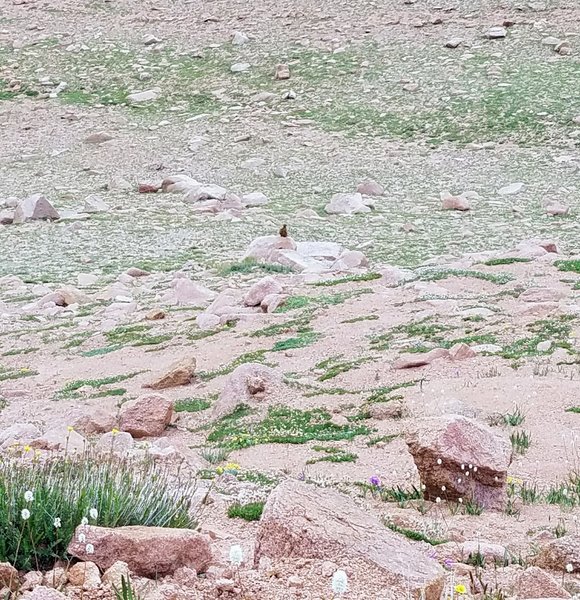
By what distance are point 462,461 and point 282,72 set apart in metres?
26.8

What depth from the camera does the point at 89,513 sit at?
4.17 metres

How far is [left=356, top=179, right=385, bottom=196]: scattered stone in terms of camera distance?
2369 centimetres

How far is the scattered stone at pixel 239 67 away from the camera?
3250 centimetres

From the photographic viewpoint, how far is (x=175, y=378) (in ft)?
36.8

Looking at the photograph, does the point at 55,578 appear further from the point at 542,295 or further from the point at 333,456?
the point at 542,295

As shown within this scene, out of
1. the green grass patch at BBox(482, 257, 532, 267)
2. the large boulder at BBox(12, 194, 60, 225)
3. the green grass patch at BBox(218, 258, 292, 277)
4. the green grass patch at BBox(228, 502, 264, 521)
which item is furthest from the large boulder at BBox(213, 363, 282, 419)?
the large boulder at BBox(12, 194, 60, 225)

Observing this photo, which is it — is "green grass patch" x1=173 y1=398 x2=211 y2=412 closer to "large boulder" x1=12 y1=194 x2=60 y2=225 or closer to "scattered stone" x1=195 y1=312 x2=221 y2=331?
"scattered stone" x1=195 y1=312 x2=221 y2=331

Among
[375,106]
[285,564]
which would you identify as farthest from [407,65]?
[285,564]

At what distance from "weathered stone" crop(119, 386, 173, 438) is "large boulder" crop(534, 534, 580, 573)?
5183 mm

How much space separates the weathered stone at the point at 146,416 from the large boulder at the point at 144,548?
513 centimetres

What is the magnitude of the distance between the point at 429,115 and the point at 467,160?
3.42 metres

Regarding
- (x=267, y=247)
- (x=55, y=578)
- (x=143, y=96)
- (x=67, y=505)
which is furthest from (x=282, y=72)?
(x=55, y=578)

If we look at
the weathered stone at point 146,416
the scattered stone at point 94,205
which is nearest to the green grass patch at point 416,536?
the weathered stone at point 146,416

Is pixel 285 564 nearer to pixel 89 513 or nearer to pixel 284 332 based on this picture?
pixel 89 513
